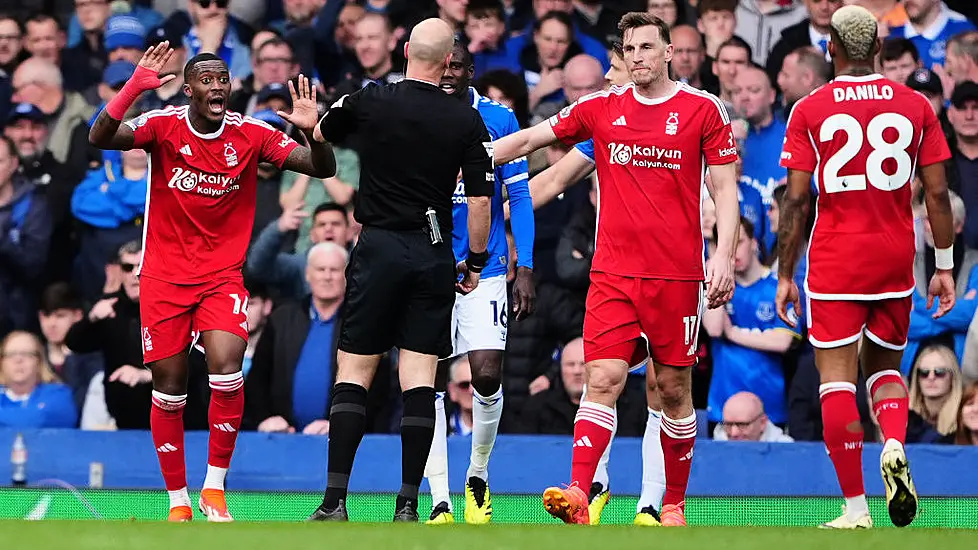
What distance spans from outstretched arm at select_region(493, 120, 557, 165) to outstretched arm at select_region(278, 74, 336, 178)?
3.01 feet

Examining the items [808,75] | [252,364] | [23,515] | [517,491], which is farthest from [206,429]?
[808,75]

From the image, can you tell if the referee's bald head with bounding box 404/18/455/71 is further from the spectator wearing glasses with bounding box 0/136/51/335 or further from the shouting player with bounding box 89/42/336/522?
the spectator wearing glasses with bounding box 0/136/51/335

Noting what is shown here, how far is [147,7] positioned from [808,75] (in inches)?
213

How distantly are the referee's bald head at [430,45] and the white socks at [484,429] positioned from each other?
2.39 meters

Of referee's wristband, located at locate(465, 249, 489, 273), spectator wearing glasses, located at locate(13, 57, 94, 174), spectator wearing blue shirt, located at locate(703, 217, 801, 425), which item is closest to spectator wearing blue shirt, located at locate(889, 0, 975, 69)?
spectator wearing blue shirt, located at locate(703, 217, 801, 425)

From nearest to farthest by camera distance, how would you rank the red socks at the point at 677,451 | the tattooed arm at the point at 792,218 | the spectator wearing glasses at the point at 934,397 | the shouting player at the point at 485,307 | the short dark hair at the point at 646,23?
1. the tattooed arm at the point at 792,218
2. the short dark hair at the point at 646,23
3. the red socks at the point at 677,451
4. the shouting player at the point at 485,307
5. the spectator wearing glasses at the point at 934,397

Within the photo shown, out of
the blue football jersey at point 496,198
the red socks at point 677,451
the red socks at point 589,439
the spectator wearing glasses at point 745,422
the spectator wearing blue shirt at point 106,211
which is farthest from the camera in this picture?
the spectator wearing blue shirt at point 106,211

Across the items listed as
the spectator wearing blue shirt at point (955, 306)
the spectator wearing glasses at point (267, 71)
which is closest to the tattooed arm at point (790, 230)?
the spectator wearing blue shirt at point (955, 306)

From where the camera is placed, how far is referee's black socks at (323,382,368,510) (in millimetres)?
7773

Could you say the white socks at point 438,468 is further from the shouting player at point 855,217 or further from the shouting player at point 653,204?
the shouting player at point 855,217

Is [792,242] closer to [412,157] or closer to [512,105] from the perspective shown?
[412,157]

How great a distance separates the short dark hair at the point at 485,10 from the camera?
1306 cm

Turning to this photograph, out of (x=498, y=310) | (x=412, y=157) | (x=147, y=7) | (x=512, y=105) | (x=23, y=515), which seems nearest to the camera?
(x=412, y=157)

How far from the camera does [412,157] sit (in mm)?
7969
